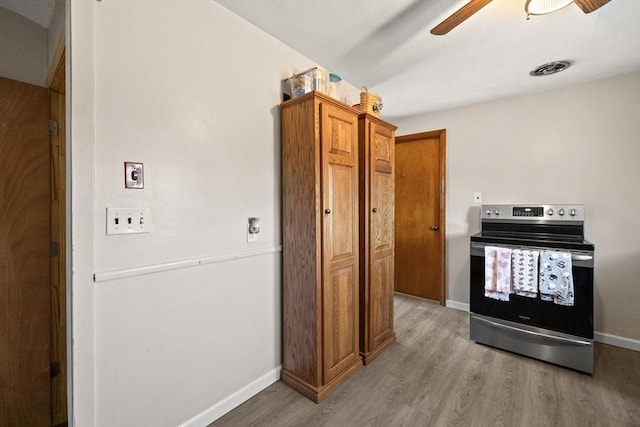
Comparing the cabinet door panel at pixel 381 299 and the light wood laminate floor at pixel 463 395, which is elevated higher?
the cabinet door panel at pixel 381 299

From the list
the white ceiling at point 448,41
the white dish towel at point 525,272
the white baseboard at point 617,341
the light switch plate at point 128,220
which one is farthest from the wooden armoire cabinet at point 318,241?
the white baseboard at point 617,341

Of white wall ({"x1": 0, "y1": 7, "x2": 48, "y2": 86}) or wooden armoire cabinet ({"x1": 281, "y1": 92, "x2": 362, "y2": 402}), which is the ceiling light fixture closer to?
wooden armoire cabinet ({"x1": 281, "y1": 92, "x2": 362, "y2": 402})

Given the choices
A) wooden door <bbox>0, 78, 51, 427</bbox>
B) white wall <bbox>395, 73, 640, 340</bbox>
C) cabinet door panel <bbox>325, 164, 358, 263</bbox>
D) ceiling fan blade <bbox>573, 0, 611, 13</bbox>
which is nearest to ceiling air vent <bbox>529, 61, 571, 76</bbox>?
white wall <bbox>395, 73, 640, 340</bbox>

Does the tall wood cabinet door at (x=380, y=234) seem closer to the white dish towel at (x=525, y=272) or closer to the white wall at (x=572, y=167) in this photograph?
the white dish towel at (x=525, y=272)

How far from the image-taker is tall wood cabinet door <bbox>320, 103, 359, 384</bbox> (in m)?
1.79

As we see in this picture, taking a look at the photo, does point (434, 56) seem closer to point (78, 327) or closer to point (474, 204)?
point (474, 204)

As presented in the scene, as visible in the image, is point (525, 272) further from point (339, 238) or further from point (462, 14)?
point (462, 14)

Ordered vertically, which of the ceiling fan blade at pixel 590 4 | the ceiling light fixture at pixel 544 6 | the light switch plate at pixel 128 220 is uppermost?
the ceiling light fixture at pixel 544 6

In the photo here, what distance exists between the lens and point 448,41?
6.29 ft

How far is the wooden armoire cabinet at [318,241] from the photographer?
174 centimetres

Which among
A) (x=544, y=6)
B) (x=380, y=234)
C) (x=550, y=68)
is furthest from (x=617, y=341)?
(x=544, y=6)

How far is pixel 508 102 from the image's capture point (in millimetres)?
2895

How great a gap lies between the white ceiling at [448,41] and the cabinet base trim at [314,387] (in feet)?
7.47

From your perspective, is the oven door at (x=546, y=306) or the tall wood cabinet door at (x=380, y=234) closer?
the oven door at (x=546, y=306)
